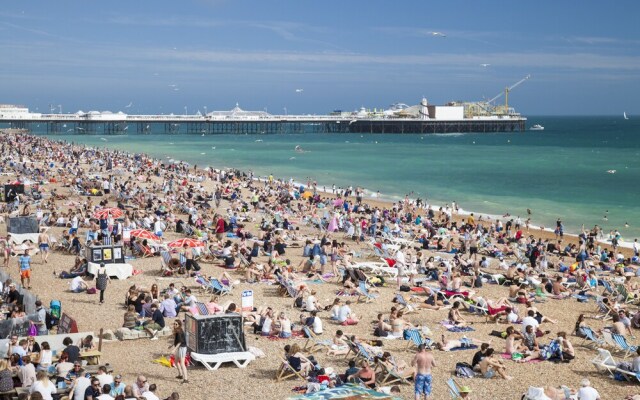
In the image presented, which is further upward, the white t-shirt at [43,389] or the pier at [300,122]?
the pier at [300,122]

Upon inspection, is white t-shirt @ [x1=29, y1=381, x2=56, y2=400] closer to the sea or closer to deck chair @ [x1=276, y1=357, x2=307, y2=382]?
deck chair @ [x1=276, y1=357, x2=307, y2=382]

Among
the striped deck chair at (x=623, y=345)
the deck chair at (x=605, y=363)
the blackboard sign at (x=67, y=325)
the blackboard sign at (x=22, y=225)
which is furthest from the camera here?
the blackboard sign at (x=22, y=225)

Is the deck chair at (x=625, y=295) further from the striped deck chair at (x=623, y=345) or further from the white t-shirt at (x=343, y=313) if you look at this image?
the white t-shirt at (x=343, y=313)

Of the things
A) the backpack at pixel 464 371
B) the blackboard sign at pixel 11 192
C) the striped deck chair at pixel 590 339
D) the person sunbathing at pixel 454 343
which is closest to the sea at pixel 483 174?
the striped deck chair at pixel 590 339

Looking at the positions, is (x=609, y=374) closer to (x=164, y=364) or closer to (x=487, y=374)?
(x=487, y=374)

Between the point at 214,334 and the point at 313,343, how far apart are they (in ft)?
5.43

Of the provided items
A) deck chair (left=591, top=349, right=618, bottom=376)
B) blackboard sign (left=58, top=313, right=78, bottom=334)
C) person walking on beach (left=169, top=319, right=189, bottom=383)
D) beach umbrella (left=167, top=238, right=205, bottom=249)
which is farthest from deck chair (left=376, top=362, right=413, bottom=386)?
beach umbrella (left=167, top=238, right=205, bottom=249)

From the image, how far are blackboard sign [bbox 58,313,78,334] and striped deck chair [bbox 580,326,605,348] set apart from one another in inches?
287

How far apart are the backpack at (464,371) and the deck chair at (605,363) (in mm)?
1672

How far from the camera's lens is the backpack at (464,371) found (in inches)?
373

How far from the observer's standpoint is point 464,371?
9508mm

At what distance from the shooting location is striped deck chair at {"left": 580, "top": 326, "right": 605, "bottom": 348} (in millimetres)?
10969

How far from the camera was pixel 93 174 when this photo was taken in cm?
3644

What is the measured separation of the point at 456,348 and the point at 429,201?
25348 millimetres
